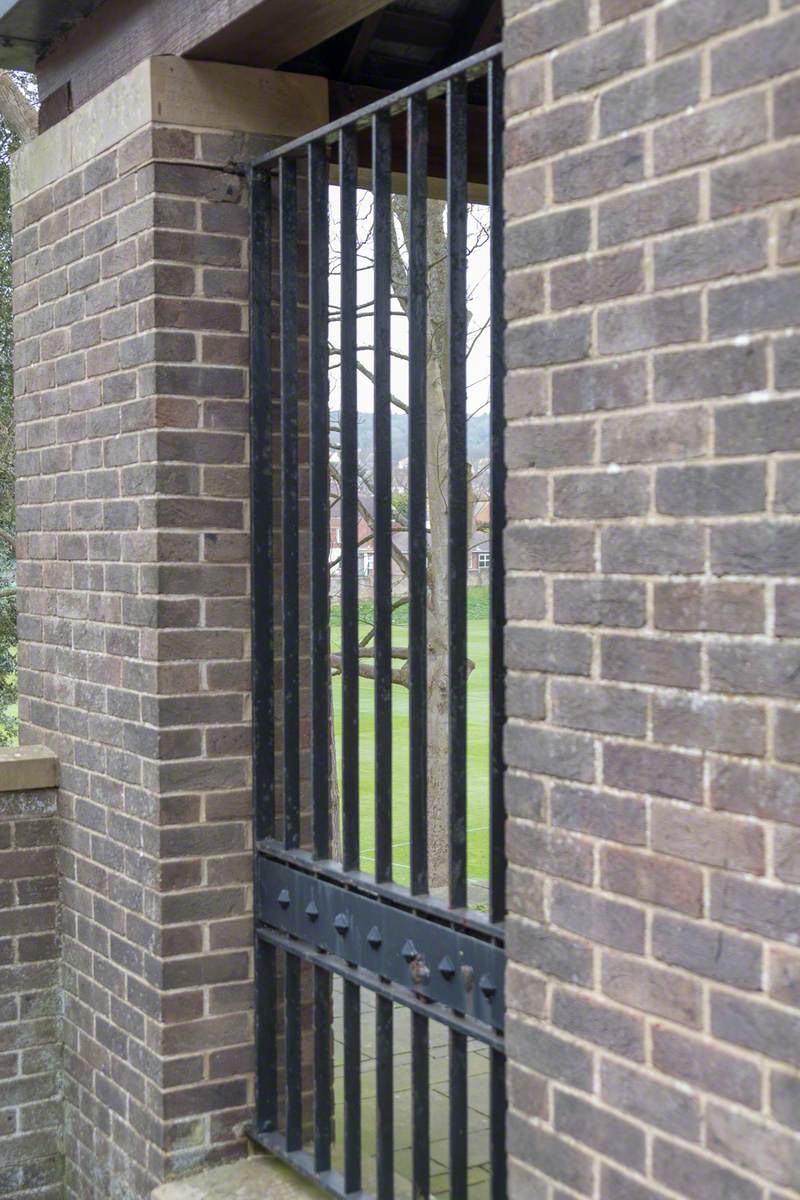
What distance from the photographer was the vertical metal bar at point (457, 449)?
118 inches

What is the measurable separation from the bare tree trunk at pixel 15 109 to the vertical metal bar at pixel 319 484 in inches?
350

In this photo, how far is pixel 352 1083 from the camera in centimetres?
356

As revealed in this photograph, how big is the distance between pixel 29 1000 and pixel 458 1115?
1989mm

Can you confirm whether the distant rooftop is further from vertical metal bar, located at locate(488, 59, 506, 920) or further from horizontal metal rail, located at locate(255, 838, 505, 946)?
horizontal metal rail, located at locate(255, 838, 505, 946)

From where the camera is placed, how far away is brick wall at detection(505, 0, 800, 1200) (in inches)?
83.3

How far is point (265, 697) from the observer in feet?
13.1

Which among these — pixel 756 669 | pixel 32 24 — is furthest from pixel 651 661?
pixel 32 24

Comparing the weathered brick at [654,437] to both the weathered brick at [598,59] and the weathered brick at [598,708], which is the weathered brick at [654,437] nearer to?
the weathered brick at [598,708]

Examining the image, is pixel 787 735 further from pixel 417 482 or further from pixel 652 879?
pixel 417 482

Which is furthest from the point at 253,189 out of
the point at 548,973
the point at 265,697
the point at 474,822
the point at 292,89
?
the point at 474,822

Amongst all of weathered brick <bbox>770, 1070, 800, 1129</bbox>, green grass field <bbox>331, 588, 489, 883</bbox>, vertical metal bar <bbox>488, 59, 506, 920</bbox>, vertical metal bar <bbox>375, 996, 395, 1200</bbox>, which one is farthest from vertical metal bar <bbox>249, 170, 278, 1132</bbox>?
green grass field <bbox>331, 588, 489, 883</bbox>

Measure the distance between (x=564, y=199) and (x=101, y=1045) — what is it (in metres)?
2.97

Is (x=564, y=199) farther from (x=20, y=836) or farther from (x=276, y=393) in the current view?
(x=20, y=836)

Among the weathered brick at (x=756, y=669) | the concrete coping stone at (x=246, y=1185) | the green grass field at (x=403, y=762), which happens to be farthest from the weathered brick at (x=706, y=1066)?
the green grass field at (x=403, y=762)
